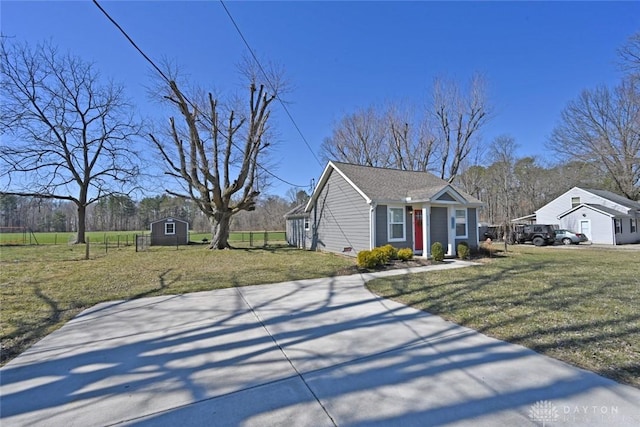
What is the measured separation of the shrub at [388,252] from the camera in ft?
34.1

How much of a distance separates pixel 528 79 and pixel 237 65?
1556 centimetres

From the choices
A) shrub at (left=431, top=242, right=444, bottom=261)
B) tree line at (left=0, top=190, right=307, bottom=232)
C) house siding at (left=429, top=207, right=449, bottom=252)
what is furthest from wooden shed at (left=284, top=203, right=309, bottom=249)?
tree line at (left=0, top=190, right=307, bottom=232)

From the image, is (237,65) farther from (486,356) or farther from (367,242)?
(486,356)

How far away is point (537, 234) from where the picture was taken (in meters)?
22.5

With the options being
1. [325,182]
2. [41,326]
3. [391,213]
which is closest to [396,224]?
[391,213]

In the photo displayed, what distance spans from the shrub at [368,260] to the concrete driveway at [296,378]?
4984 mm

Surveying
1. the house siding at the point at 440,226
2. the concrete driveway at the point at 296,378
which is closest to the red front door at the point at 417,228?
the house siding at the point at 440,226

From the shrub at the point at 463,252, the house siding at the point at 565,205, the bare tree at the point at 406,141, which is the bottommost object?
the shrub at the point at 463,252

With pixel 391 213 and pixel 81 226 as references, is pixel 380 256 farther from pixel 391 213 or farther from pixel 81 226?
pixel 81 226

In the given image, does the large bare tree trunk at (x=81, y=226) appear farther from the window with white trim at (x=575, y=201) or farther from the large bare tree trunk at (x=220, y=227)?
the window with white trim at (x=575, y=201)

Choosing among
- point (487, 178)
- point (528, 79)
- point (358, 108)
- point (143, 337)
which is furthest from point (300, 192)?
point (143, 337)

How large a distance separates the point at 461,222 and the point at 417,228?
2474mm

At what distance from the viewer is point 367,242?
12258 mm

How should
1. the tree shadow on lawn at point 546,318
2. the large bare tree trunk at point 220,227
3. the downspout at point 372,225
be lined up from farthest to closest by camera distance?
the large bare tree trunk at point 220,227
the downspout at point 372,225
the tree shadow on lawn at point 546,318
